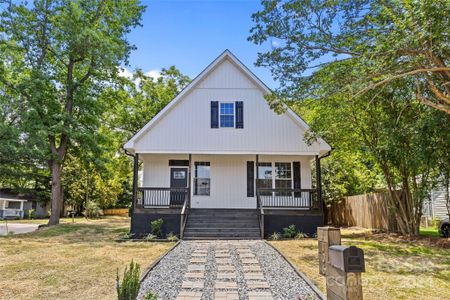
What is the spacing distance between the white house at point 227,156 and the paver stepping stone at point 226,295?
24.3 ft

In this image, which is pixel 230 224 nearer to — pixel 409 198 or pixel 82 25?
pixel 409 198

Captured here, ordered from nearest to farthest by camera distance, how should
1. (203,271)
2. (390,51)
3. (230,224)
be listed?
(203,271) → (390,51) → (230,224)

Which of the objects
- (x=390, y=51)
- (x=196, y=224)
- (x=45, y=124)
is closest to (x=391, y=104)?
(x=390, y=51)

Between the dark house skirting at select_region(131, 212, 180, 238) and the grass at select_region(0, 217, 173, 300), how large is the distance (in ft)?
4.14

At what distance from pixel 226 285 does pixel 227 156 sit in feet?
30.7

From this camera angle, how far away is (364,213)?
16.2 metres

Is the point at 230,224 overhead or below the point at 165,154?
below

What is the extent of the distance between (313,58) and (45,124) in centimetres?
1407

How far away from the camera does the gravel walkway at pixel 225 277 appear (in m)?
5.01

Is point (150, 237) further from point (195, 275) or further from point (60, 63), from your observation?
point (60, 63)

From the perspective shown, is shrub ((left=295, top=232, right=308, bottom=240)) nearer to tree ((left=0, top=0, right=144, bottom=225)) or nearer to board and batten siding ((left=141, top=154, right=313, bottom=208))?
board and batten siding ((left=141, top=154, right=313, bottom=208))

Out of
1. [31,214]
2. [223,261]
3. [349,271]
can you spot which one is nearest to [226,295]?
[349,271]

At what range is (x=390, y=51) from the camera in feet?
23.3

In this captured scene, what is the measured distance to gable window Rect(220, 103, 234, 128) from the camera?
14.1m
